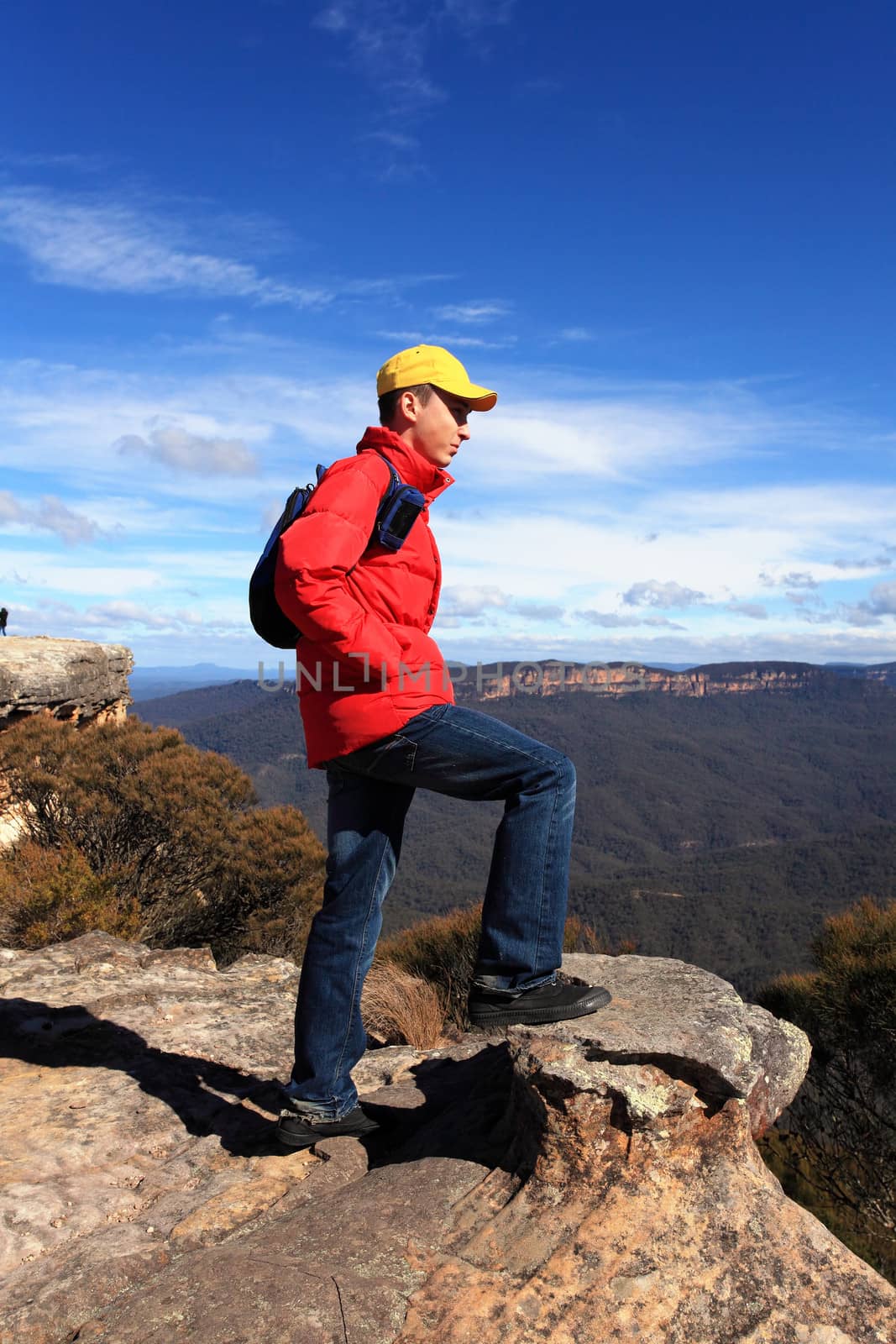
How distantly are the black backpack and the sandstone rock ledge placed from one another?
1399 mm

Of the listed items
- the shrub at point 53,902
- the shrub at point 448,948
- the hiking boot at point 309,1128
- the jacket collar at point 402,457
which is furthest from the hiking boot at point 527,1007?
the shrub at point 53,902

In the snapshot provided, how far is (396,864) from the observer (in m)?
2.75

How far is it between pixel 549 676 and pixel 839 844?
9016cm

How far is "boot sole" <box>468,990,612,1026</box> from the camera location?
261cm

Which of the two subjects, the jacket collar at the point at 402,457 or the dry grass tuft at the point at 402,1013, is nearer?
the jacket collar at the point at 402,457

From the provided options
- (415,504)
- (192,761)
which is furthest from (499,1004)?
(192,761)

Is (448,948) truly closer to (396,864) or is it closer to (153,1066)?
(153,1066)

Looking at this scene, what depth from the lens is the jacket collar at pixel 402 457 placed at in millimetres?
2609

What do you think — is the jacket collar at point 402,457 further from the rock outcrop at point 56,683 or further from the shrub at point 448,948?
the rock outcrop at point 56,683

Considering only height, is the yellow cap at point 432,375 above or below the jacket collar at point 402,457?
above

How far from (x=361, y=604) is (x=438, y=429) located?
60 cm

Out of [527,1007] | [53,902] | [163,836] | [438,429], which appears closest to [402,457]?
[438,429]

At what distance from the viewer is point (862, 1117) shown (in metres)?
6.71

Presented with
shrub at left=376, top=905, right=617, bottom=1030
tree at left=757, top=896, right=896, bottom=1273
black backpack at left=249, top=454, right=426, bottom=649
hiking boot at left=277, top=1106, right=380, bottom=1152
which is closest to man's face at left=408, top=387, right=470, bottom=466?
black backpack at left=249, top=454, right=426, bottom=649
